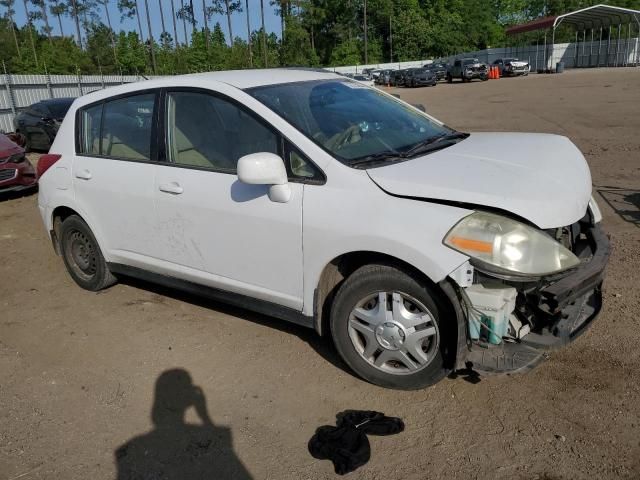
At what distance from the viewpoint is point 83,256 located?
512 centimetres

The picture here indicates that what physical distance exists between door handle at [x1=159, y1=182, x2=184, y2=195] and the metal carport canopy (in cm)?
4785

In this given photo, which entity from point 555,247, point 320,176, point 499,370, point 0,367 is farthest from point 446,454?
point 0,367

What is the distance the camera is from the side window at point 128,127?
418cm

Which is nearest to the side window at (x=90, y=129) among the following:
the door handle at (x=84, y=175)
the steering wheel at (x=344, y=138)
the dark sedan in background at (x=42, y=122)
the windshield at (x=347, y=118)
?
the door handle at (x=84, y=175)

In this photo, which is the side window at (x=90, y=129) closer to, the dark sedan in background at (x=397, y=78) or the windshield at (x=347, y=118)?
the windshield at (x=347, y=118)

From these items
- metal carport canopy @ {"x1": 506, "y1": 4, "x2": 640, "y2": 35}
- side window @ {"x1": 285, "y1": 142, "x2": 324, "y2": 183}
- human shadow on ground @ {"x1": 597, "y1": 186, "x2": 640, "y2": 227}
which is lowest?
human shadow on ground @ {"x1": 597, "y1": 186, "x2": 640, "y2": 227}

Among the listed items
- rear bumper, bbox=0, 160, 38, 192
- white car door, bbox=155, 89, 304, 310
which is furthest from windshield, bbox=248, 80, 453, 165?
rear bumper, bbox=0, 160, 38, 192

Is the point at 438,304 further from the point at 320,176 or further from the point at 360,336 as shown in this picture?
the point at 320,176

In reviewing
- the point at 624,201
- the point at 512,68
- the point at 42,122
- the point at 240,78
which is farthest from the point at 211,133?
the point at 512,68

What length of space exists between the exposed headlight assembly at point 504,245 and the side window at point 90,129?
317 cm

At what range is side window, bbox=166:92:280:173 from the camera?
358 cm

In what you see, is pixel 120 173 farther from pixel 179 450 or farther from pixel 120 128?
pixel 179 450

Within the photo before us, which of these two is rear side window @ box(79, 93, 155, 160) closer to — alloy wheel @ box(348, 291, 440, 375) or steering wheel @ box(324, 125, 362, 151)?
steering wheel @ box(324, 125, 362, 151)

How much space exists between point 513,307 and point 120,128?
3.23 m
